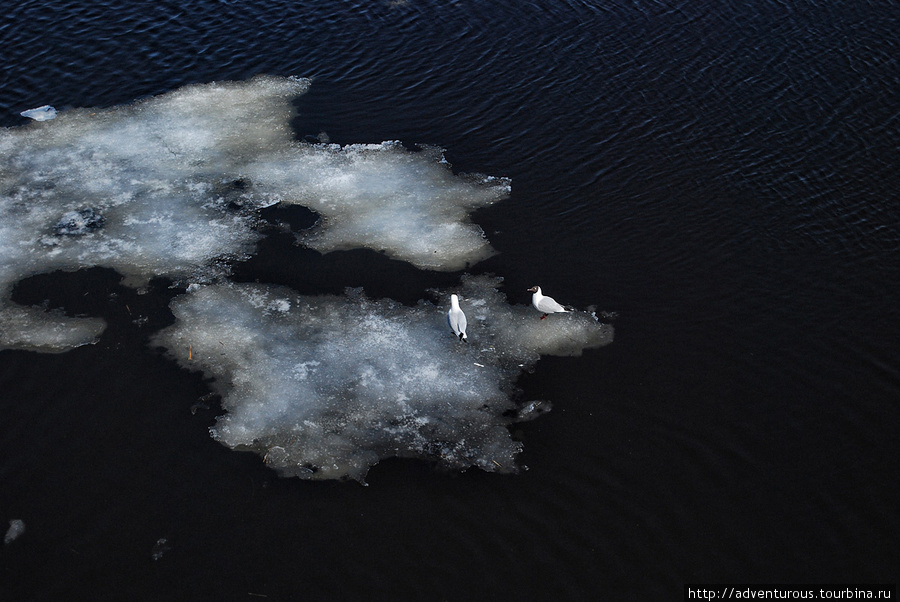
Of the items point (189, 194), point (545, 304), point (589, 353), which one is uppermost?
point (545, 304)

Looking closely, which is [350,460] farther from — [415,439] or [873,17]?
[873,17]

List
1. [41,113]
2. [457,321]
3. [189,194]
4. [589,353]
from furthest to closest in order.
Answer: [41,113] < [189,194] < [589,353] < [457,321]

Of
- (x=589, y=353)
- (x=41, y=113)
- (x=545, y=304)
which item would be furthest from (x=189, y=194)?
(x=589, y=353)

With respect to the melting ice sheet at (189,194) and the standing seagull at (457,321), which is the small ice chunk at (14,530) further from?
the standing seagull at (457,321)

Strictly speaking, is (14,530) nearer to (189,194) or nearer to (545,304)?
(189,194)

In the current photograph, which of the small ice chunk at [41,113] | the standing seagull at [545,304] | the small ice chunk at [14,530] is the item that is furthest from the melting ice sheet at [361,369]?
the small ice chunk at [41,113]

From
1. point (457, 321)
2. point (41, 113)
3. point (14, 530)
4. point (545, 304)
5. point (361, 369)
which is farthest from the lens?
point (41, 113)

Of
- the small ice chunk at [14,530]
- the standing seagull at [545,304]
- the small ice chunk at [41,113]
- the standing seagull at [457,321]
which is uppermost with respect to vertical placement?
the standing seagull at [545,304]

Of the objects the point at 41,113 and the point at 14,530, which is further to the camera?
the point at 41,113
